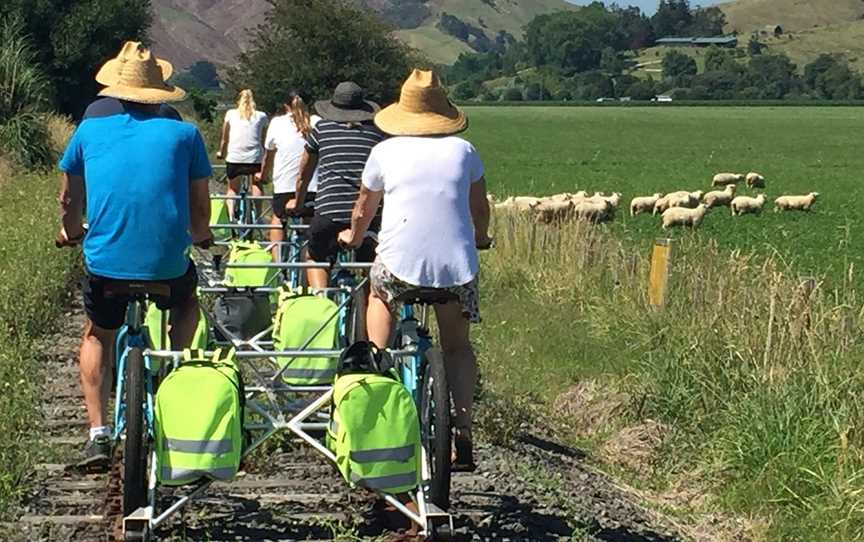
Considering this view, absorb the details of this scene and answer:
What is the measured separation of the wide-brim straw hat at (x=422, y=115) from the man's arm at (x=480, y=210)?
282 mm

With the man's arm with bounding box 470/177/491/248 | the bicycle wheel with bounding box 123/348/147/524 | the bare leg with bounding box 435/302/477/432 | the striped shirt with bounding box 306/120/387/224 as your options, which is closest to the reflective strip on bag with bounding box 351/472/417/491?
the bare leg with bounding box 435/302/477/432

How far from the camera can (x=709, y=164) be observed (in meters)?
47.1

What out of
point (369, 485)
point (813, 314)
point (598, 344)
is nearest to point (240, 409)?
point (369, 485)

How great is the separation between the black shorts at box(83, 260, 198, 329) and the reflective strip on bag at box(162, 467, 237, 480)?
1043mm

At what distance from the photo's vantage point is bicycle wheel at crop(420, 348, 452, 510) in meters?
5.68

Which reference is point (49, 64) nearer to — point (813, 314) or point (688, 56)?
point (813, 314)

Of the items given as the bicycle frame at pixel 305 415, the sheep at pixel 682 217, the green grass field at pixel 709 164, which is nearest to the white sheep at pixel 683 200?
the green grass field at pixel 709 164

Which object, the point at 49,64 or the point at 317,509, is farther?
the point at 49,64

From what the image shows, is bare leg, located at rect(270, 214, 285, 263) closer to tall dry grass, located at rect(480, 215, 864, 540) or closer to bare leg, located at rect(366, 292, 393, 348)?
tall dry grass, located at rect(480, 215, 864, 540)

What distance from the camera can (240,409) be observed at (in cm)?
541

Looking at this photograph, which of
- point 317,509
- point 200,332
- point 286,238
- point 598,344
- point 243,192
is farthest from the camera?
point 243,192

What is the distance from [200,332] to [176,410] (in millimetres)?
1649

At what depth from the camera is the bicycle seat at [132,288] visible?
594cm

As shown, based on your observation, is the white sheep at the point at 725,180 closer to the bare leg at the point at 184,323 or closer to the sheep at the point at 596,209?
the sheep at the point at 596,209
